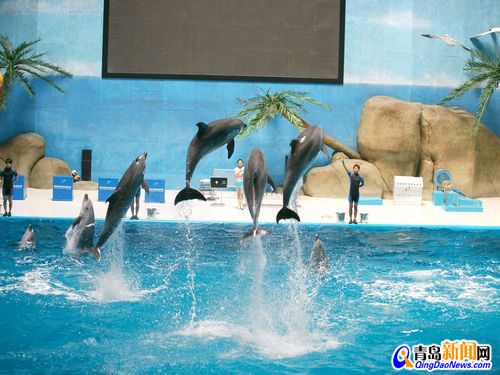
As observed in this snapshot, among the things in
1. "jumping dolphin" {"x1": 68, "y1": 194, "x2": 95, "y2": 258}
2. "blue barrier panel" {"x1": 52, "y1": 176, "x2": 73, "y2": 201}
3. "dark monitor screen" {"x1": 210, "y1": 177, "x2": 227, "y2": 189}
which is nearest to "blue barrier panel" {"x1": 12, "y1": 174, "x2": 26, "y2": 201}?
"blue barrier panel" {"x1": 52, "y1": 176, "x2": 73, "y2": 201}

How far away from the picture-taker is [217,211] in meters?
18.5

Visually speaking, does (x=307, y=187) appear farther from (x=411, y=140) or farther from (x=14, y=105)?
(x=14, y=105)

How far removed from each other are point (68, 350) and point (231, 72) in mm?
15818

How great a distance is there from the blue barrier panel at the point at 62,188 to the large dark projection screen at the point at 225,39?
5.15 m

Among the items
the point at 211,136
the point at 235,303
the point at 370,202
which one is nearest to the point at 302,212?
the point at 370,202

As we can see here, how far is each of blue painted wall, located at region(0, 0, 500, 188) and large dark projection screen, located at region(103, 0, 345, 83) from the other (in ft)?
1.31

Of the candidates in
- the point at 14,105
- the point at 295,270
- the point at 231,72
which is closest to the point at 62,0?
the point at 14,105

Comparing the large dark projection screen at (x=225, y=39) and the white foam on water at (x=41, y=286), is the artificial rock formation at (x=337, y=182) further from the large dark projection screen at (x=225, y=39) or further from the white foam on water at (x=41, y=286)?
the white foam on water at (x=41, y=286)

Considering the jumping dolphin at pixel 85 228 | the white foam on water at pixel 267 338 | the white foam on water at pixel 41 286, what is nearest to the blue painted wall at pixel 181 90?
the white foam on water at pixel 41 286

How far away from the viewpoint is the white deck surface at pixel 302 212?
1727cm

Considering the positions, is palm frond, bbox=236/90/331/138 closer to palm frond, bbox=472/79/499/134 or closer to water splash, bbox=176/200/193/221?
water splash, bbox=176/200/193/221

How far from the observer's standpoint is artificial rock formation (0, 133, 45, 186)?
23062mm

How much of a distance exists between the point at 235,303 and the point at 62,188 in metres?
10.5

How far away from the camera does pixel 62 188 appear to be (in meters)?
19.7
